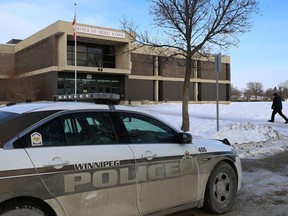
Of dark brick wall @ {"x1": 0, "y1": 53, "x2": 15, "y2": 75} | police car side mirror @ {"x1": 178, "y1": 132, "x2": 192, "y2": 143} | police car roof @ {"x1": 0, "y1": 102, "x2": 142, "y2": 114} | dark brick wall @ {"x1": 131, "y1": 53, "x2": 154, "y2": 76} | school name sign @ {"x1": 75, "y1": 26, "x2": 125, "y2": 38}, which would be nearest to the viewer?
police car roof @ {"x1": 0, "y1": 102, "x2": 142, "y2": 114}

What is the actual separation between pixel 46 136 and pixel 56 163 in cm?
31

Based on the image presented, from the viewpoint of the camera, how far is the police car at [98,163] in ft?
11.6

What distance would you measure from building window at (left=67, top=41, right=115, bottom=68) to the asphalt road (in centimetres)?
3545

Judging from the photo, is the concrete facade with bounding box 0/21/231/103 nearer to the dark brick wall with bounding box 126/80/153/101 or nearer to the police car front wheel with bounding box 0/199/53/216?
the dark brick wall with bounding box 126/80/153/101

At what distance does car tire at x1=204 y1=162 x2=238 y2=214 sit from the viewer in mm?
5418

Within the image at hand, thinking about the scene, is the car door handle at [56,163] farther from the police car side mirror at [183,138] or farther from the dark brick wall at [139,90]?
the dark brick wall at [139,90]

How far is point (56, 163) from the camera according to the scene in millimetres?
3678

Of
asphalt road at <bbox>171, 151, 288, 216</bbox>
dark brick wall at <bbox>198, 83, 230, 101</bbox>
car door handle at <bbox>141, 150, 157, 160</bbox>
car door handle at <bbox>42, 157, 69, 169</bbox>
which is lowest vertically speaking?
asphalt road at <bbox>171, 151, 288, 216</bbox>

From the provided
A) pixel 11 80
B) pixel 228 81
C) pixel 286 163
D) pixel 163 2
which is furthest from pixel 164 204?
pixel 228 81

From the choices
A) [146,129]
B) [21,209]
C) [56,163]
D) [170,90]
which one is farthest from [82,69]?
[21,209]

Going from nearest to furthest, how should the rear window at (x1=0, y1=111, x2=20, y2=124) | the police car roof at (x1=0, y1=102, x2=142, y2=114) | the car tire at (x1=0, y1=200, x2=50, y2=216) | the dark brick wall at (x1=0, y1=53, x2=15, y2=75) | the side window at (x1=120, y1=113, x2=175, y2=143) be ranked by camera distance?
1. the car tire at (x1=0, y1=200, x2=50, y2=216)
2. the rear window at (x1=0, y1=111, x2=20, y2=124)
3. the police car roof at (x1=0, y1=102, x2=142, y2=114)
4. the side window at (x1=120, y1=113, x2=175, y2=143)
5. the dark brick wall at (x1=0, y1=53, x2=15, y2=75)

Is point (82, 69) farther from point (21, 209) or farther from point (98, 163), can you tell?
point (21, 209)

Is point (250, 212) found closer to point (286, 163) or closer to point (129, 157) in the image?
point (129, 157)

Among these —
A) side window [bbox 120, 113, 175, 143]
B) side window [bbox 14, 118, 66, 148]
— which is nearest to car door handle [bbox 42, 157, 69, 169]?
side window [bbox 14, 118, 66, 148]
